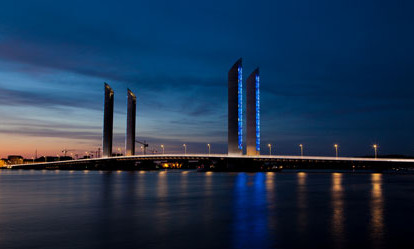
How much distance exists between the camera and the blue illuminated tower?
286ft

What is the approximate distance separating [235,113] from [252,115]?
8.60m

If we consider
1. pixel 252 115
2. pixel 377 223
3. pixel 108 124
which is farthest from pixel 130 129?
pixel 377 223

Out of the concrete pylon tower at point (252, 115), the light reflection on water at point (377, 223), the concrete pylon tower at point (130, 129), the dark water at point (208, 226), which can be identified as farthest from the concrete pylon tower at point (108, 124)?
the light reflection on water at point (377, 223)

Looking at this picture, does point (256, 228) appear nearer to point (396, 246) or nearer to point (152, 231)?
point (152, 231)

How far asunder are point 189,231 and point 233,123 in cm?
7459

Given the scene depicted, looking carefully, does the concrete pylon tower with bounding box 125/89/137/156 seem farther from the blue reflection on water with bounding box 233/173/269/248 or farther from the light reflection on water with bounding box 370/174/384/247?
the light reflection on water with bounding box 370/174/384/247

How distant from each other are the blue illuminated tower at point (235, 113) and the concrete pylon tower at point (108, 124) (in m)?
43.8

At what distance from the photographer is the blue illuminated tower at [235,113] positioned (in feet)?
286

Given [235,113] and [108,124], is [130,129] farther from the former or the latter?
[235,113]

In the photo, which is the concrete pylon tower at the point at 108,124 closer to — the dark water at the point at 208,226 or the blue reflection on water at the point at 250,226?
the dark water at the point at 208,226

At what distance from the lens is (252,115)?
9600cm

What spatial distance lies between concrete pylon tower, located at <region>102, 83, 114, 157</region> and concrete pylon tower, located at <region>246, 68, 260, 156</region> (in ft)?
142

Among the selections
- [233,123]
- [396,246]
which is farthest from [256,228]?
[233,123]

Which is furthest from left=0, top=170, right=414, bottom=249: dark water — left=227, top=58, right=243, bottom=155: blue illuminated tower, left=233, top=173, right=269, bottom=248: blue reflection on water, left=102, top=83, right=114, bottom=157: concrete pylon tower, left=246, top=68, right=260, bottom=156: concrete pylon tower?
left=102, top=83, right=114, bottom=157: concrete pylon tower
